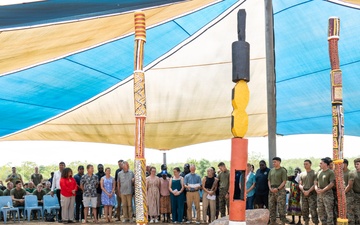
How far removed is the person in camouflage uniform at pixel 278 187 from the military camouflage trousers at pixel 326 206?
36.0 inches

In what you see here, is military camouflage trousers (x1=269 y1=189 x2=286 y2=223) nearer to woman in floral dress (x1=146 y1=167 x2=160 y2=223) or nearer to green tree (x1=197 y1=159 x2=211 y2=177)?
woman in floral dress (x1=146 y1=167 x2=160 y2=223)

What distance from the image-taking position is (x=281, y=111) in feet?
45.3

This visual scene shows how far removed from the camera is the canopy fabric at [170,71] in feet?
31.8

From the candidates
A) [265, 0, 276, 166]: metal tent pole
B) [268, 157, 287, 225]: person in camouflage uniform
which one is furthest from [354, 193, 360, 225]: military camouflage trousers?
[265, 0, 276, 166]: metal tent pole

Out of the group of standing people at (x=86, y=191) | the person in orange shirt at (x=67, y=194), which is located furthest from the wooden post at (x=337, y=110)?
the person in orange shirt at (x=67, y=194)

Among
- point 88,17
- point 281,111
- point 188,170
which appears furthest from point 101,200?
point 88,17

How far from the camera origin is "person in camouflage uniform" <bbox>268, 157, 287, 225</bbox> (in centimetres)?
1098

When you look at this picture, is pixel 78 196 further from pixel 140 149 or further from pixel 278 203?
pixel 140 149

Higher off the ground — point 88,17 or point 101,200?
point 88,17

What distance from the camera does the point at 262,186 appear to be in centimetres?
1162

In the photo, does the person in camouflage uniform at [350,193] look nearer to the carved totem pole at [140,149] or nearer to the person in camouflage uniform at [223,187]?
the person in camouflage uniform at [223,187]

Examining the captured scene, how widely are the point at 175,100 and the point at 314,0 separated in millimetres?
4779

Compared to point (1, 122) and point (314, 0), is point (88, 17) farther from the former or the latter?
point (1, 122)

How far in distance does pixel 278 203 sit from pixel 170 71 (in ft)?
12.1
